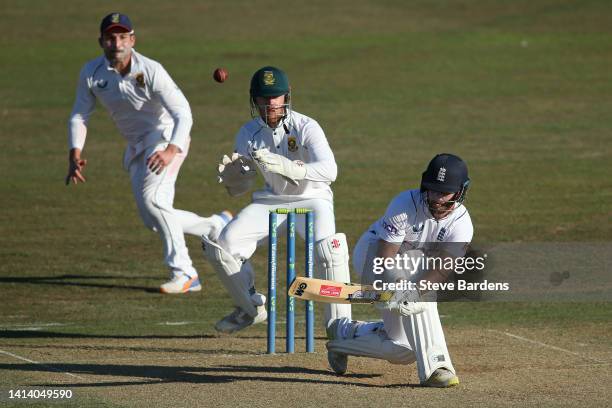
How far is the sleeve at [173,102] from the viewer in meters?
9.27

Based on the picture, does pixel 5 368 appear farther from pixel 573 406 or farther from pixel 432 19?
pixel 432 19

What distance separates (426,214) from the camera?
679 cm

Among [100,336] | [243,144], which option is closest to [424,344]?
[243,144]

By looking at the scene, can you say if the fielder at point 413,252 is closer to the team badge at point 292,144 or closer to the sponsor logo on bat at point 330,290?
the sponsor logo on bat at point 330,290

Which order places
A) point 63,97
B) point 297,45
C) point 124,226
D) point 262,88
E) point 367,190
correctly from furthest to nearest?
point 297,45
point 63,97
point 367,190
point 124,226
point 262,88

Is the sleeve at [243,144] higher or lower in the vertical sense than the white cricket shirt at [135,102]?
lower

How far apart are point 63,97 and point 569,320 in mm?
13210

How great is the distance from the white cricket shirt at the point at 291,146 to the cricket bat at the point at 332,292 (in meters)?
1.26

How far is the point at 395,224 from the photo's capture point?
6.78 m

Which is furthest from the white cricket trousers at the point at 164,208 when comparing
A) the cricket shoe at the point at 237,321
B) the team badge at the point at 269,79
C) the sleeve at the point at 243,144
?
the team badge at the point at 269,79

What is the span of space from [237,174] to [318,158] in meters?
0.55

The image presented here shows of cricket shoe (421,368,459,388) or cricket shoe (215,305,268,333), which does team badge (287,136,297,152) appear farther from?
cricket shoe (421,368,459,388)

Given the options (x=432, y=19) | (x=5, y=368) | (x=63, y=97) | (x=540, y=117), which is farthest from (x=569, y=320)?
(x=432, y=19)

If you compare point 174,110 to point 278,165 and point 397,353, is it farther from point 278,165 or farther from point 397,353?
point 397,353
